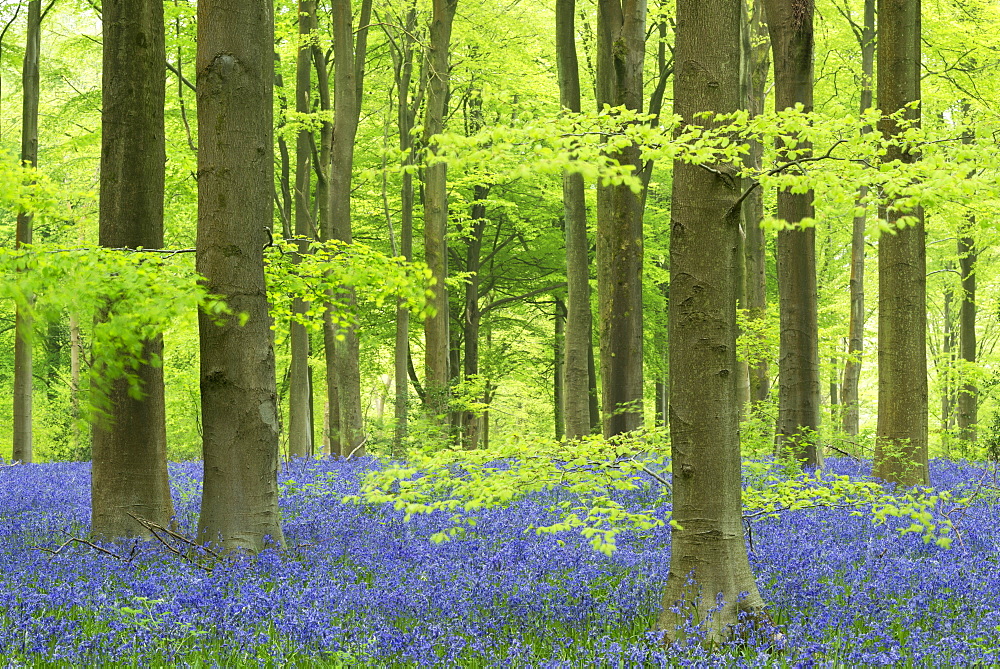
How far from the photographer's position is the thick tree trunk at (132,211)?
7590 mm

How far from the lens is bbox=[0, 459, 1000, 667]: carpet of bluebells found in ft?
13.9

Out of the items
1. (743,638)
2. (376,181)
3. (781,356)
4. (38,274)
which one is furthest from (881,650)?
(376,181)

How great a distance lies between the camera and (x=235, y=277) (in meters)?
6.74

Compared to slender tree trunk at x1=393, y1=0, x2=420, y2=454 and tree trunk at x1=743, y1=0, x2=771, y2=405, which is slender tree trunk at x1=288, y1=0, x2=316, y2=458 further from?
tree trunk at x1=743, y1=0, x2=771, y2=405

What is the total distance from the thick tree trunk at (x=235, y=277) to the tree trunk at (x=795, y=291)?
7070mm

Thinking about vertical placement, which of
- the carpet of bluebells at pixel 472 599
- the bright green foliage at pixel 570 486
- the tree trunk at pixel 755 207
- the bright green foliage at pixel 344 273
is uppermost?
the tree trunk at pixel 755 207

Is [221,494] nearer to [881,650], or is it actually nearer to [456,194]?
[881,650]

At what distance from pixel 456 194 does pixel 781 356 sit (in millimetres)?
12120

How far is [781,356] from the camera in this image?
11727mm

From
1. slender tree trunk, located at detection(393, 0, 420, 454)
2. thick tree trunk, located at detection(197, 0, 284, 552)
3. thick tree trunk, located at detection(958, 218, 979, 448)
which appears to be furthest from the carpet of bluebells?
thick tree trunk, located at detection(958, 218, 979, 448)

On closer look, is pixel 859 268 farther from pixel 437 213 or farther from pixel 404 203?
pixel 404 203

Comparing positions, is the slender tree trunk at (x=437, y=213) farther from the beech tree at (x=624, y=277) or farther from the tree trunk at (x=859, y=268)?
the tree trunk at (x=859, y=268)

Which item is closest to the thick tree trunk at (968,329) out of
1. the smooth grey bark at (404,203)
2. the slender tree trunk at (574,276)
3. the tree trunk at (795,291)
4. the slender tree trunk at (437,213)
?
the tree trunk at (795,291)

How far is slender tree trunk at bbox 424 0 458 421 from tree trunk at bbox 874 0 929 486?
7982 millimetres
